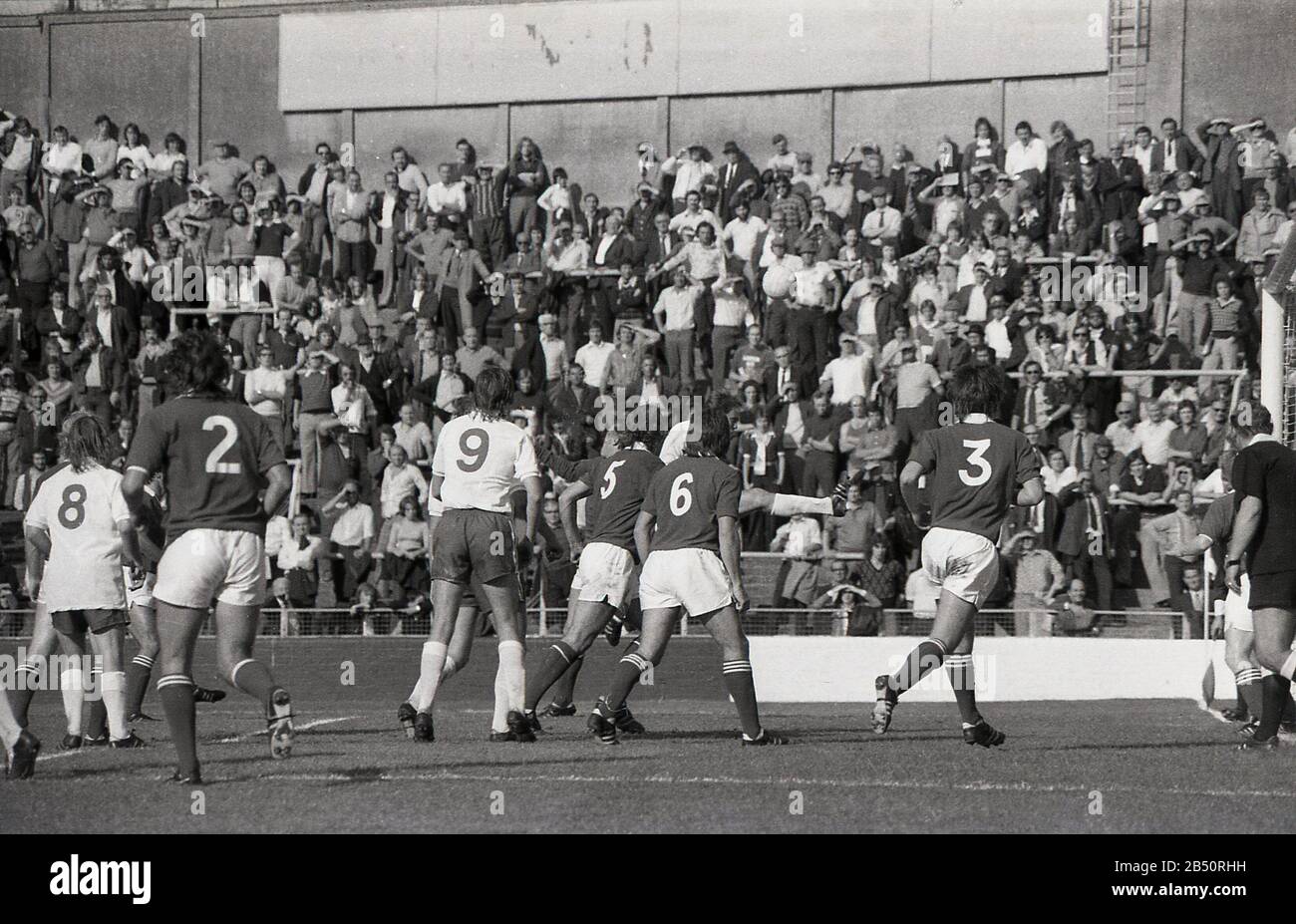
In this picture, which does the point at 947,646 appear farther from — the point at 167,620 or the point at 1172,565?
the point at 1172,565

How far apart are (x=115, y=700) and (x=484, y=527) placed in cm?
241

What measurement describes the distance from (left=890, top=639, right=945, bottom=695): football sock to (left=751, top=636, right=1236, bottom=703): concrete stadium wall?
6306 millimetres

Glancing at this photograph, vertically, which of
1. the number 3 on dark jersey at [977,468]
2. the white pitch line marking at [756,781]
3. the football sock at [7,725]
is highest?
the number 3 on dark jersey at [977,468]

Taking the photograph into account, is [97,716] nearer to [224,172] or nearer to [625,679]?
[625,679]

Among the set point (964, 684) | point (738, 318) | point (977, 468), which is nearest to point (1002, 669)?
point (738, 318)

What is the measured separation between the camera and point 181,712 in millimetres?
8156

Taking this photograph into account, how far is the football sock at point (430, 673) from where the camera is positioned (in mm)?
10438

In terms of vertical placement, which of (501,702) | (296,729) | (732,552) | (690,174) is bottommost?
(296,729)

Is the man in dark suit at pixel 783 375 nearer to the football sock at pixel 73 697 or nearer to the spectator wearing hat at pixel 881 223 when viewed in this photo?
the spectator wearing hat at pixel 881 223

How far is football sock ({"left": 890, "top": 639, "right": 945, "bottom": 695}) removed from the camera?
982cm

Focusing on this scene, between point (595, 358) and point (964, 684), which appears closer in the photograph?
point (964, 684)

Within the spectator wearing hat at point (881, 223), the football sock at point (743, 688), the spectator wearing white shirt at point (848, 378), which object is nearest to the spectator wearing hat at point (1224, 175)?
the spectator wearing hat at point (881, 223)

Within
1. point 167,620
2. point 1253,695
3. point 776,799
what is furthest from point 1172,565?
point 167,620

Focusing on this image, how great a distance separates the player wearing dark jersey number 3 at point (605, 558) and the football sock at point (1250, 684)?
3.79 meters
